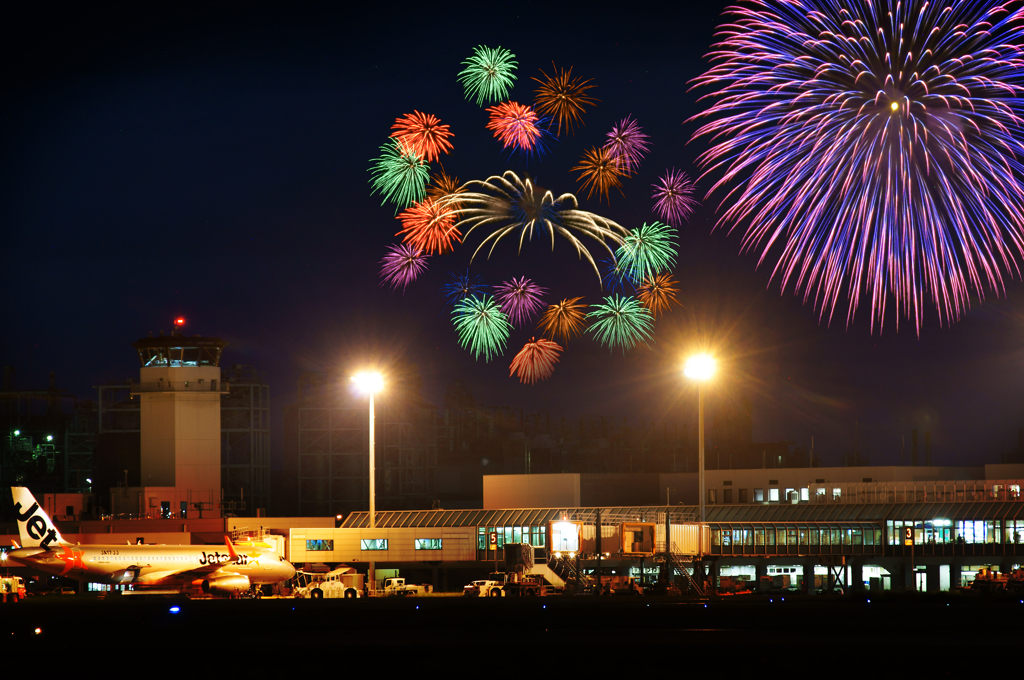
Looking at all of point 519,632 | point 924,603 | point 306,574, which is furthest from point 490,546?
point 519,632

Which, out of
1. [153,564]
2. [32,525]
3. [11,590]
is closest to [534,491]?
[153,564]

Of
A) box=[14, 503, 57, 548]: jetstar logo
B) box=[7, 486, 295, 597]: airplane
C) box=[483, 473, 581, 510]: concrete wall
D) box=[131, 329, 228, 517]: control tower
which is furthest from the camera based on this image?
box=[131, 329, 228, 517]: control tower

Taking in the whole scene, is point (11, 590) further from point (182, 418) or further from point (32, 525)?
point (182, 418)

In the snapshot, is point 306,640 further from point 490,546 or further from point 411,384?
point 411,384

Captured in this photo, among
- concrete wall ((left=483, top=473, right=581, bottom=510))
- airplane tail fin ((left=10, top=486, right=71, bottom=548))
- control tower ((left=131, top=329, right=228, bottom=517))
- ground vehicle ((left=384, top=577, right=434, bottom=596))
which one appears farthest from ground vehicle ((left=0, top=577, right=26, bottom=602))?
control tower ((left=131, top=329, right=228, bottom=517))

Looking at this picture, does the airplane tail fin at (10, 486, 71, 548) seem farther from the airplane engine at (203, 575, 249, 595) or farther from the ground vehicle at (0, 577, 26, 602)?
the airplane engine at (203, 575, 249, 595)

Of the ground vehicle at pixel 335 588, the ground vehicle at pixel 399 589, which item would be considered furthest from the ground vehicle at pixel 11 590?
the ground vehicle at pixel 399 589

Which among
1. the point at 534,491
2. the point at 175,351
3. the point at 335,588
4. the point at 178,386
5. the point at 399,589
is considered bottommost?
the point at 399,589
